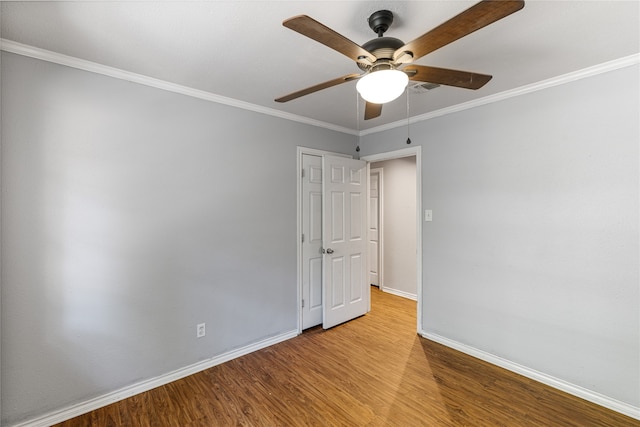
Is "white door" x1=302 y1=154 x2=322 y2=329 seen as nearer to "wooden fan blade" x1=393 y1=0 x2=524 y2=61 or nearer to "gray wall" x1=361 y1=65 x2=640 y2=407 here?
"gray wall" x1=361 y1=65 x2=640 y2=407

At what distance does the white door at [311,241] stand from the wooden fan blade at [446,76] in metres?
1.82

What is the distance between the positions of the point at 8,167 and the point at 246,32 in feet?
5.44

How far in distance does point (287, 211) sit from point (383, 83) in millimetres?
1976

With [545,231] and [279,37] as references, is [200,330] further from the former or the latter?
[545,231]

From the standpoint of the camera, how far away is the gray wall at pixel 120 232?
1.77 meters

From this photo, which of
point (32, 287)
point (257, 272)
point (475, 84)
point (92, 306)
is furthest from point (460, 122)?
point (32, 287)

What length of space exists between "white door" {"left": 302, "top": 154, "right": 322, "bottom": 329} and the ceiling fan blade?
1.92 meters

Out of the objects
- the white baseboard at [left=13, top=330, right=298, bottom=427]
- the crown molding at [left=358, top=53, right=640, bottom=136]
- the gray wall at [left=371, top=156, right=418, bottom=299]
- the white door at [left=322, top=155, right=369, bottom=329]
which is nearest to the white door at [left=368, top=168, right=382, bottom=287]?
the gray wall at [left=371, top=156, right=418, bottom=299]

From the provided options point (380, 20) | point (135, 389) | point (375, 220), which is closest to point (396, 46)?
point (380, 20)

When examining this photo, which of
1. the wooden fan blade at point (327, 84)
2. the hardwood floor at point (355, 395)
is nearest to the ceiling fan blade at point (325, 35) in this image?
the wooden fan blade at point (327, 84)

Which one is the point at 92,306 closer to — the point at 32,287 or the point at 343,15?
the point at 32,287

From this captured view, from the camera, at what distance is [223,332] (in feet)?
8.49

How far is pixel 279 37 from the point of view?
167cm

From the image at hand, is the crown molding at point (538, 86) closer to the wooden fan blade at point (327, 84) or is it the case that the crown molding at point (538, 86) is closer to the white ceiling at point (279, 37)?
the white ceiling at point (279, 37)
